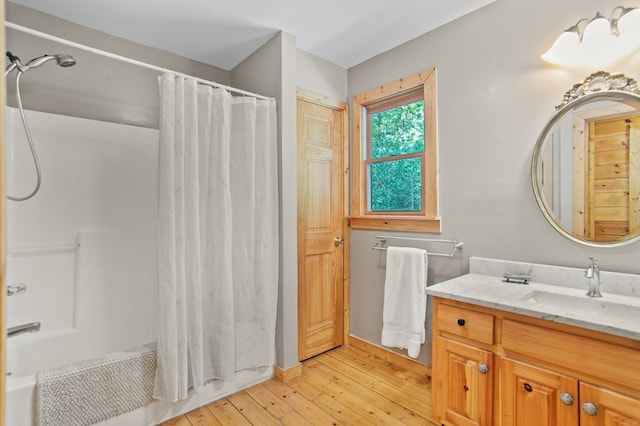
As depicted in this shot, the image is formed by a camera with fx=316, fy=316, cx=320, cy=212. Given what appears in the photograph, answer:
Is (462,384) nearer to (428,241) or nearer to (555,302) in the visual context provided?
(555,302)

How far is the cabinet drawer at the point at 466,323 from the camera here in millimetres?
1519

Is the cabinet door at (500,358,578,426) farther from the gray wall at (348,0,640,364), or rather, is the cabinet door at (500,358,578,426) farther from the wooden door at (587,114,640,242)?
the wooden door at (587,114,640,242)

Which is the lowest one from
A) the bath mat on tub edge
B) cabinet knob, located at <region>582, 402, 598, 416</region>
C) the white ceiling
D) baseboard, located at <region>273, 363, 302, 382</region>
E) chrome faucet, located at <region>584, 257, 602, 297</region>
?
baseboard, located at <region>273, 363, 302, 382</region>

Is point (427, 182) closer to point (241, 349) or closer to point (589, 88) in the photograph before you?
point (589, 88)

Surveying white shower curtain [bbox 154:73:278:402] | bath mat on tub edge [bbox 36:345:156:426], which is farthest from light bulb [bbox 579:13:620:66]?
bath mat on tub edge [bbox 36:345:156:426]

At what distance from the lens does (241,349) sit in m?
2.15

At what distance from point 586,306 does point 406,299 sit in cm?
103

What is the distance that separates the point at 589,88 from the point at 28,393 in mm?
3138

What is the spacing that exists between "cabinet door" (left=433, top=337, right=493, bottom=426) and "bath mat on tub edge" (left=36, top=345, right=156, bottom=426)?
1.61m

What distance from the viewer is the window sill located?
230 centimetres

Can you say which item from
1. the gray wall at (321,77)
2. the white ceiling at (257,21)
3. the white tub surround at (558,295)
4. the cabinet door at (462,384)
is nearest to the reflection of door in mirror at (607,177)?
the white tub surround at (558,295)

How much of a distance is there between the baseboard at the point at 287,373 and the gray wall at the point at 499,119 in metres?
0.92

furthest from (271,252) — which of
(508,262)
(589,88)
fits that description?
(589,88)

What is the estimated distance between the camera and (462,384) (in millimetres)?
1600
